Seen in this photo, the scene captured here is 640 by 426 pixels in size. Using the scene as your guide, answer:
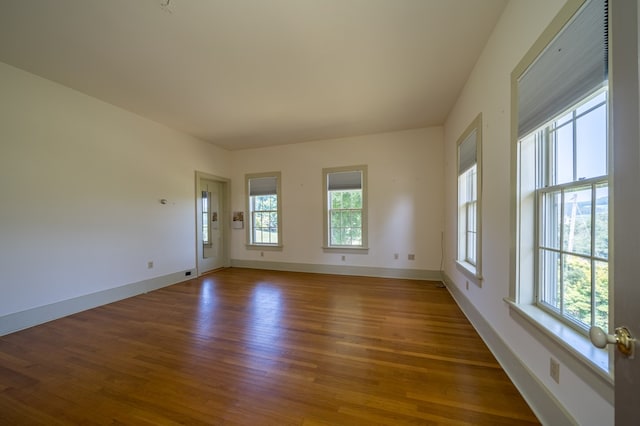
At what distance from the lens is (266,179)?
601 cm

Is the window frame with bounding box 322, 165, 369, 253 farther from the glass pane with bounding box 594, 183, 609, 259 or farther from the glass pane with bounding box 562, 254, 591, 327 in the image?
the glass pane with bounding box 594, 183, 609, 259

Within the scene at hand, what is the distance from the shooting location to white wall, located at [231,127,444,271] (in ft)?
15.7

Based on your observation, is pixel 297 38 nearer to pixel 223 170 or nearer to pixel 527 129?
pixel 527 129

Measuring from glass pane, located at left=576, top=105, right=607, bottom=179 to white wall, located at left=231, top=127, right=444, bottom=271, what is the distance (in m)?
3.56

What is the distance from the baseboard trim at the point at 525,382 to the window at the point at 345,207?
9.43 ft

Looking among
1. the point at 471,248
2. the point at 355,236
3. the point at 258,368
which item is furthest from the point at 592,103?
the point at 355,236

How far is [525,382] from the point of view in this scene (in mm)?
1649

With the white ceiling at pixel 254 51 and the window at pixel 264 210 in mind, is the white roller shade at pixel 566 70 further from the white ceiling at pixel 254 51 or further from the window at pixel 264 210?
the window at pixel 264 210

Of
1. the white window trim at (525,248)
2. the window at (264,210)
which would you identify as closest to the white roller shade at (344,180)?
the window at (264,210)

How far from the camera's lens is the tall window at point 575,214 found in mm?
1164

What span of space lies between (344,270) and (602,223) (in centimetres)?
442

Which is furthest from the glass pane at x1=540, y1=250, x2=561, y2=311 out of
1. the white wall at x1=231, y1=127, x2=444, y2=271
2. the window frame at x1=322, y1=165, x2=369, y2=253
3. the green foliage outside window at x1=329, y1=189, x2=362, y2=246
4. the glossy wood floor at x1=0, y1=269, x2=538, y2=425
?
the green foliage outside window at x1=329, y1=189, x2=362, y2=246

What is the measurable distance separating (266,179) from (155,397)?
483cm

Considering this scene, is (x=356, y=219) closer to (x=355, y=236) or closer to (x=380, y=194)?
(x=355, y=236)
